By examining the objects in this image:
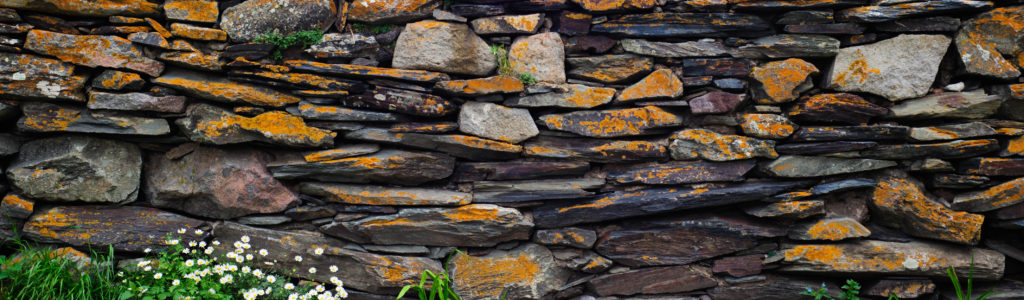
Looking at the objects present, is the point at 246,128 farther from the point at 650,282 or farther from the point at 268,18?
the point at 650,282

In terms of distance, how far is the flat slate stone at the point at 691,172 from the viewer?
3.54m

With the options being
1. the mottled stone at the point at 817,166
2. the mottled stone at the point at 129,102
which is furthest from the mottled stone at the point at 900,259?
the mottled stone at the point at 129,102

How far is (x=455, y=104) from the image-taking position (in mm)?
3607

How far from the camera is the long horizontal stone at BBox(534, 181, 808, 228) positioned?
3533mm

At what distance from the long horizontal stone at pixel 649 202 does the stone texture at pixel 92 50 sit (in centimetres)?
274

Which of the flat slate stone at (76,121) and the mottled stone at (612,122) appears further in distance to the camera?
the mottled stone at (612,122)

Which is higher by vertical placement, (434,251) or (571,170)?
(571,170)

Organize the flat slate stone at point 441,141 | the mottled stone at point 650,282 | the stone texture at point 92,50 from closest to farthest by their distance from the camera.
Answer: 1. the stone texture at point 92,50
2. the flat slate stone at point 441,141
3. the mottled stone at point 650,282

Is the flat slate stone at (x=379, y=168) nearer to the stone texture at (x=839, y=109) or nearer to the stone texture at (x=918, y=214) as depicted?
the stone texture at (x=839, y=109)

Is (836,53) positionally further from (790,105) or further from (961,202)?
(961,202)

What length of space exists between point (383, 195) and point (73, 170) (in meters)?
1.98

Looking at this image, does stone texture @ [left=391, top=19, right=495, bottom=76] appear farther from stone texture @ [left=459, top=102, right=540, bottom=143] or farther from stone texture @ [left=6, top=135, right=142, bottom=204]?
stone texture @ [left=6, top=135, right=142, bottom=204]

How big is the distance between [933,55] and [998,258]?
4.60 feet

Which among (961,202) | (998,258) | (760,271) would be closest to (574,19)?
(760,271)
